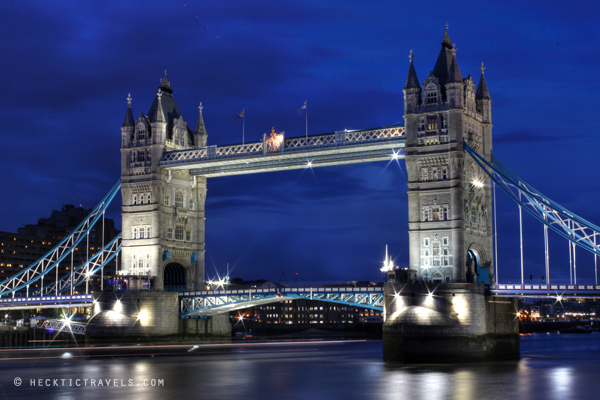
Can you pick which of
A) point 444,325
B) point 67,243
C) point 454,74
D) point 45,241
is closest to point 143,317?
point 67,243

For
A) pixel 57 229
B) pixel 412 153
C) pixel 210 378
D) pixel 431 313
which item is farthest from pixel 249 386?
pixel 57 229

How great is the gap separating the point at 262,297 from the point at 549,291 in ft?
86.0

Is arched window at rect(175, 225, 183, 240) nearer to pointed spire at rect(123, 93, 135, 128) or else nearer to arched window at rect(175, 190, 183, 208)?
arched window at rect(175, 190, 183, 208)

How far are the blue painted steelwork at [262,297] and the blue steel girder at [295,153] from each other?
11.1 m

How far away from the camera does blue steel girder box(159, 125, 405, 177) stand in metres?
66.1

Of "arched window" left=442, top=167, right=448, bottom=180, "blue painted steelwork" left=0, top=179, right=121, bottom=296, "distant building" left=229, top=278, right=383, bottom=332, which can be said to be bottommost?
"distant building" left=229, top=278, right=383, bottom=332

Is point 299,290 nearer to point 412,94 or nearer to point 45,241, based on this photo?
point 412,94

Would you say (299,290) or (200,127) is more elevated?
(200,127)

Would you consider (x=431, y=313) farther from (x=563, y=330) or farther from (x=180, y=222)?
(x=563, y=330)

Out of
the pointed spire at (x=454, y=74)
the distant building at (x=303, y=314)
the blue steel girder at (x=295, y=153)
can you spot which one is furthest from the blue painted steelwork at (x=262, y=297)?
the distant building at (x=303, y=314)

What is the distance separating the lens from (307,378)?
162 ft

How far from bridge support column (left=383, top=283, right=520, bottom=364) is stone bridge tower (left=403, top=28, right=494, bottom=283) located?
2.88 m

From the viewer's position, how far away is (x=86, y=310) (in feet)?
502

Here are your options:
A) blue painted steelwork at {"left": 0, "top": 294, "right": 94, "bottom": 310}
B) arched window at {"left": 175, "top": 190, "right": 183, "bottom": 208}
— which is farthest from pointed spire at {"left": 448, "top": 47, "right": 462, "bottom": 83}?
blue painted steelwork at {"left": 0, "top": 294, "right": 94, "bottom": 310}
